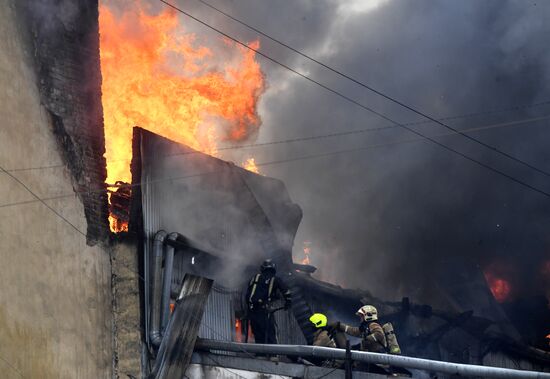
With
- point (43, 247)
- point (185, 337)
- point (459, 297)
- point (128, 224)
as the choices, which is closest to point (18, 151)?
point (43, 247)

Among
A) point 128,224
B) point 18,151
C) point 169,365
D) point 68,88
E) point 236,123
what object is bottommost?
point 169,365

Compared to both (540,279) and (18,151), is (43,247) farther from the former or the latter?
(540,279)

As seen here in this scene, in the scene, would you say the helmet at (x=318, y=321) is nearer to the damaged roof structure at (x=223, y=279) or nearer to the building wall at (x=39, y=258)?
the damaged roof structure at (x=223, y=279)

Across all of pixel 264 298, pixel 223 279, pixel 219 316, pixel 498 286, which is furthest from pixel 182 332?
pixel 498 286

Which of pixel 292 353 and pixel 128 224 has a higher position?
pixel 128 224

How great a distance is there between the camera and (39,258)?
1065 centimetres

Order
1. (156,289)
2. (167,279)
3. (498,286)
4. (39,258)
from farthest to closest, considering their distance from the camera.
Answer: (498,286), (167,279), (156,289), (39,258)

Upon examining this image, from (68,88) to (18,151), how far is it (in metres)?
1.74

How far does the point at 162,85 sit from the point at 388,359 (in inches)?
390

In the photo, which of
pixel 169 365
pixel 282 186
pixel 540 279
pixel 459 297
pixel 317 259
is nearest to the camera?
pixel 169 365

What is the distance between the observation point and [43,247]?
10.8 m

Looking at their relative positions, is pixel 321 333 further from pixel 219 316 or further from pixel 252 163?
pixel 252 163

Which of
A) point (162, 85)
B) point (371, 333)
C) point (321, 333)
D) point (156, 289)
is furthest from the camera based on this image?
point (162, 85)

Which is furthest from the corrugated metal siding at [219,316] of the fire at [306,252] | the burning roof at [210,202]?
the fire at [306,252]
